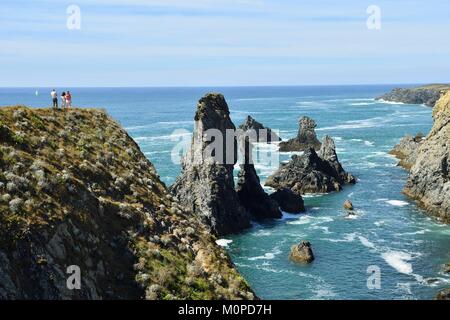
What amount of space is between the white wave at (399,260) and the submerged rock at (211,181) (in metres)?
24.2

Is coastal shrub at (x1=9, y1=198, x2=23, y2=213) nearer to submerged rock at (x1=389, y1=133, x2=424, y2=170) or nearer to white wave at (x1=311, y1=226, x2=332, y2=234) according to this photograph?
white wave at (x1=311, y1=226, x2=332, y2=234)

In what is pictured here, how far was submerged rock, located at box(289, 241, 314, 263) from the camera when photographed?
216 ft

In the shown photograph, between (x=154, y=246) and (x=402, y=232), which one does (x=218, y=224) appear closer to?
(x=402, y=232)

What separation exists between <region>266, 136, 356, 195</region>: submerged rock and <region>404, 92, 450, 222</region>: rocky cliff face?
14.9 metres

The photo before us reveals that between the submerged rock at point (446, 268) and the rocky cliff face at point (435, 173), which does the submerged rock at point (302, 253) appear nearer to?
the submerged rock at point (446, 268)

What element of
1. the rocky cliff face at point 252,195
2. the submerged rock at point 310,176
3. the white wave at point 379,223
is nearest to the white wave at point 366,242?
the white wave at point 379,223

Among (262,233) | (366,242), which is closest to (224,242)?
(262,233)

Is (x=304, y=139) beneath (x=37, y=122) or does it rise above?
beneath

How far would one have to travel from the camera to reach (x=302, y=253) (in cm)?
6631

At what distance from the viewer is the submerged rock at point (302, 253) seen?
65794 millimetres

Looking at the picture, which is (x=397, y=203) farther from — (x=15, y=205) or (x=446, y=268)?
(x=15, y=205)

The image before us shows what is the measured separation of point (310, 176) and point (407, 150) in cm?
4831
